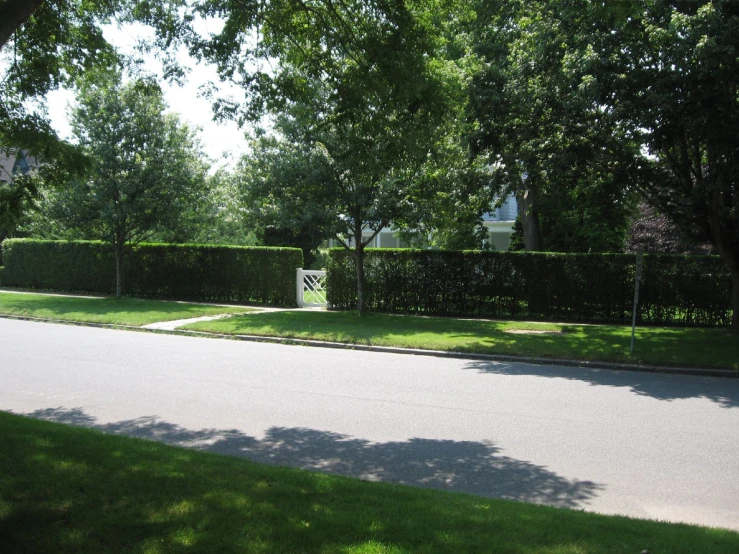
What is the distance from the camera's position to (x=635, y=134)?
1452cm

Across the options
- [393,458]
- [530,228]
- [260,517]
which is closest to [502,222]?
[530,228]

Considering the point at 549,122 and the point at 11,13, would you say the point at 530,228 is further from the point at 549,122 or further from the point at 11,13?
the point at 11,13

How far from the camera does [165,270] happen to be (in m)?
27.2

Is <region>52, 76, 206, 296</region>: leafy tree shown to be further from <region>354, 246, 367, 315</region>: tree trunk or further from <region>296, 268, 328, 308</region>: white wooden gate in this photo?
<region>354, 246, 367, 315</region>: tree trunk

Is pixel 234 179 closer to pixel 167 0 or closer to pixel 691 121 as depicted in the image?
pixel 167 0

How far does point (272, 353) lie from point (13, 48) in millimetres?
7347

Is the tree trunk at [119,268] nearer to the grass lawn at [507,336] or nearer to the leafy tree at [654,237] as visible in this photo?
the grass lawn at [507,336]

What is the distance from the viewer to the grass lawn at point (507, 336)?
13.6 m

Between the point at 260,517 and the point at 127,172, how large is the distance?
22446 millimetres

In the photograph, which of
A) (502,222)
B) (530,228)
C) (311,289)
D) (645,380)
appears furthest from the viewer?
(502,222)

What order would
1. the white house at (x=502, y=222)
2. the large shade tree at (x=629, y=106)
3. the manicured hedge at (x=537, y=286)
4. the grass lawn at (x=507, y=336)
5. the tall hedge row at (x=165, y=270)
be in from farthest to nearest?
the white house at (x=502, y=222)
the tall hedge row at (x=165, y=270)
the manicured hedge at (x=537, y=286)
the grass lawn at (x=507, y=336)
the large shade tree at (x=629, y=106)

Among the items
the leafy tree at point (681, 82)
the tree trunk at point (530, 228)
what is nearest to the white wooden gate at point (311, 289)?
the tree trunk at point (530, 228)

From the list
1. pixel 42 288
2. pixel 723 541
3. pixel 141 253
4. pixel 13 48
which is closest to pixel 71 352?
pixel 13 48

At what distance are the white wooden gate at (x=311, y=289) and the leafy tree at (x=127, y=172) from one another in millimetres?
5531
